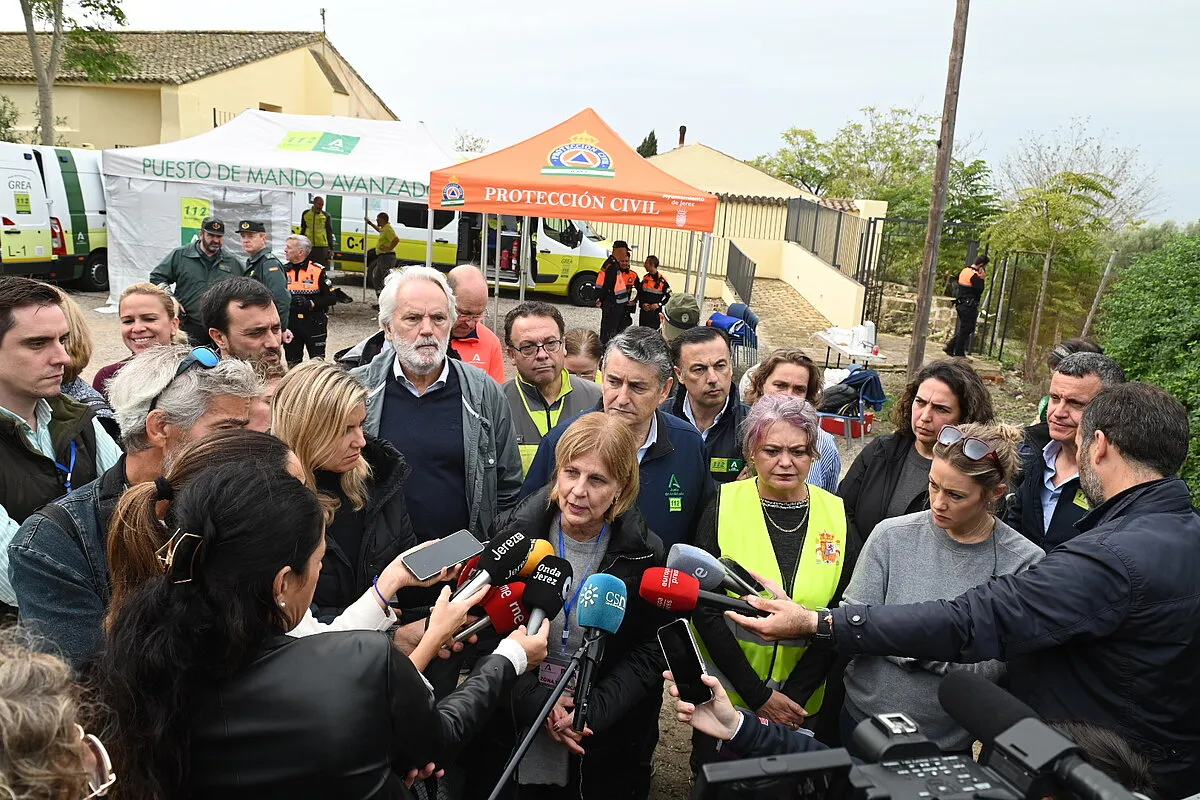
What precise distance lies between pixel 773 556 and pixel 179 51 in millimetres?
33466

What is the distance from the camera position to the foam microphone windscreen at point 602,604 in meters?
2.22

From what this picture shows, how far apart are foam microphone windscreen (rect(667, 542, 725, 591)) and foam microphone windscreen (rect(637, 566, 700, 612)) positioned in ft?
0.14

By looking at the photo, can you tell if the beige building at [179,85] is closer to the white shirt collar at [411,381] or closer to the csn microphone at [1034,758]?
the white shirt collar at [411,381]

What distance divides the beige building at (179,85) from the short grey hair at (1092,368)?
28785 mm

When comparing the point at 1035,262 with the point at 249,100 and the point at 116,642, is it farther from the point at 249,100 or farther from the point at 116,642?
the point at 249,100

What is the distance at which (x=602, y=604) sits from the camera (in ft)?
Result: 7.31

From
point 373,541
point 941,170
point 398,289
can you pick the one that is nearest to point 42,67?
point 941,170

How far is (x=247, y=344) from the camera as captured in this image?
3.93 meters

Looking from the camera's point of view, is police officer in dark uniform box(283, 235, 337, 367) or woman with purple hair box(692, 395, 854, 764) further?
police officer in dark uniform box(283, 235, 337, 367)

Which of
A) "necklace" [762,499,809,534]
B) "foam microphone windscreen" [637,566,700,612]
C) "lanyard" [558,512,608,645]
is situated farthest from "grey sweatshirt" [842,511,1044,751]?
"lanyard" [558,512,608,645]

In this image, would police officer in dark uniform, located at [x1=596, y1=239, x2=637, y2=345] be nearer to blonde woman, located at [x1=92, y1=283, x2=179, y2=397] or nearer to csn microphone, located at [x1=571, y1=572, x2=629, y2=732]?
blonde woman, located at [x1=92, y1=283, x2=179, y2=397]

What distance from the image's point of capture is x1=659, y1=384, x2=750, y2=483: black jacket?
3.93m

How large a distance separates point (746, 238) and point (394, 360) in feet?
75.4

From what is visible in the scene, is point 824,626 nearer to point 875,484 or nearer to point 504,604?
point 504,604
